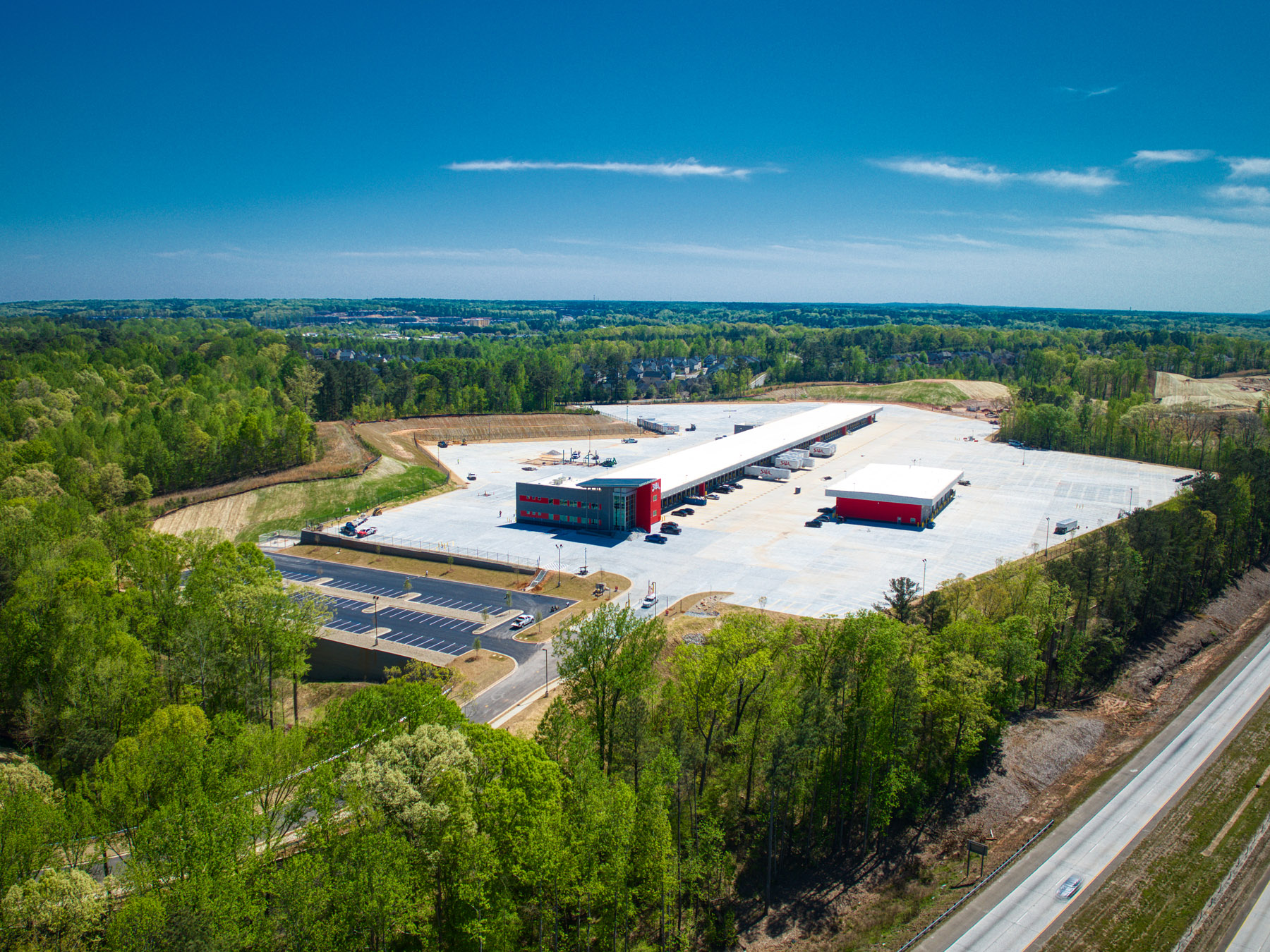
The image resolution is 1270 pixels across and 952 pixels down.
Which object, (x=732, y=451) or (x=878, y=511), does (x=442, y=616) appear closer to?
(x=878, y=511)

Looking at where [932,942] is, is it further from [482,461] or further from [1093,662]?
[482,461]

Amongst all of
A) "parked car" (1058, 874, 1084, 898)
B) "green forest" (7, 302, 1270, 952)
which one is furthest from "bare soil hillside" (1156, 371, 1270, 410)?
"parked car" (1058, 874, 1084, 898)

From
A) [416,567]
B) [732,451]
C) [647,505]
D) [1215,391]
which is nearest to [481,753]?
[416,567]

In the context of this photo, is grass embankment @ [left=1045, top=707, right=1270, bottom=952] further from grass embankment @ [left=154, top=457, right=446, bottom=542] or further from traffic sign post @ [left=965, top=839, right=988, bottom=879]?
grass embankment @ [left=154, top=457, right=446, bottom=542]

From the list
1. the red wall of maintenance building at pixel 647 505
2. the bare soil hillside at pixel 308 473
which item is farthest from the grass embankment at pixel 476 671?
the bare soil hillside at pixel 308 473

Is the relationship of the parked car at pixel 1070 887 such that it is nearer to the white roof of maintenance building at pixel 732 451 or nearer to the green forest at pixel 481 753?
the green forest at pixel 481 753

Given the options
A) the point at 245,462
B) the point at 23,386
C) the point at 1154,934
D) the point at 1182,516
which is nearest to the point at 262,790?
the point at 1154,934
